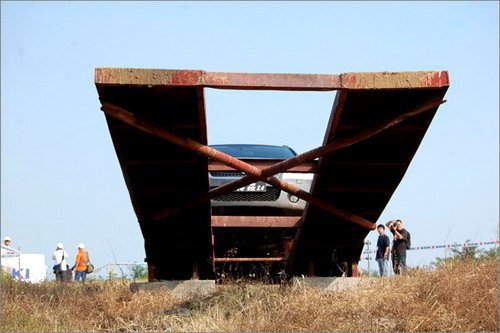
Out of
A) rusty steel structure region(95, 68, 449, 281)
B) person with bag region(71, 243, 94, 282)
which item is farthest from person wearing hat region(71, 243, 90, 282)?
rusty steel structure region(95, 68, 449, 281)

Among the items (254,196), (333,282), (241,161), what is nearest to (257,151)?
(254,196)

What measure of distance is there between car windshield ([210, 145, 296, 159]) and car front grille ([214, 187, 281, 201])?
97cm

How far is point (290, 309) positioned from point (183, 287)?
228 centimetres

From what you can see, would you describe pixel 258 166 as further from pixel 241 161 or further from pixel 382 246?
pixel 382 246

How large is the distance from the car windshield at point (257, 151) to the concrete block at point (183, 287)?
2248mm

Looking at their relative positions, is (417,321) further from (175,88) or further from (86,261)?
(86,261)

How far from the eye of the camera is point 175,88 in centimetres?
728

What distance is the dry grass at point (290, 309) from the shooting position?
23.0ft

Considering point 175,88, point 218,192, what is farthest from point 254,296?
point 175,88

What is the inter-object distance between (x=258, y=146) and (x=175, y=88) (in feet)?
14.9

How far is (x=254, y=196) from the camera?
33.0ft

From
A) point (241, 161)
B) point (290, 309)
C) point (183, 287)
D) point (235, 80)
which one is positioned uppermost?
point (235, 80)

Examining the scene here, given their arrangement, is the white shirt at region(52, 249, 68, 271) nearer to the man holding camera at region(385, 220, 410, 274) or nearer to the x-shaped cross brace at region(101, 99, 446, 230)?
the man holding camera at region(385, 220, 410, 274)

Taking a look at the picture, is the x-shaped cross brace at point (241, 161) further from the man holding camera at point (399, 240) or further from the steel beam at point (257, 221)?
the man holding camera at point (399, 240)
